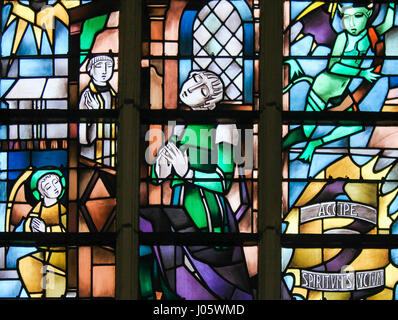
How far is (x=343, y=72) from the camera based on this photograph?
28.1ft

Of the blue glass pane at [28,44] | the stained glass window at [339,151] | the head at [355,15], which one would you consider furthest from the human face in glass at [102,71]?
the head at [355,15]

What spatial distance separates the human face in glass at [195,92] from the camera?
849 cm

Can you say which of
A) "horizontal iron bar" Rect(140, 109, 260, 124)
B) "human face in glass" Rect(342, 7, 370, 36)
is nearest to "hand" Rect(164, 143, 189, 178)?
"horizontal iron bar" Rect(140, 109, 260, 124)

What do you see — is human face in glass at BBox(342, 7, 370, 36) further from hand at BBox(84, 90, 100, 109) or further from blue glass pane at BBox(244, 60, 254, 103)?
hand at BBox(84, 90, 100, 109)

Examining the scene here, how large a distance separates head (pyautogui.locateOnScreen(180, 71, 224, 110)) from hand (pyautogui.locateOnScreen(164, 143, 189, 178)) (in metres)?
0.35

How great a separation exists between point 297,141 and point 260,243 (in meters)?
0.83

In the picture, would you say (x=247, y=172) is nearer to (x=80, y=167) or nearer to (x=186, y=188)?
(x=186, y=188)

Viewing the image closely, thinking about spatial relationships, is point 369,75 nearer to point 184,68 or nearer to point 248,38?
point 248,38

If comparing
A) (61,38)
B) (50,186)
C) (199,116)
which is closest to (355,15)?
(199,116)

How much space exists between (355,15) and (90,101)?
2.09 metres

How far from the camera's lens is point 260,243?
818cm

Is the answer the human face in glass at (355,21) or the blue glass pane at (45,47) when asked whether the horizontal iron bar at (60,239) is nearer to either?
the blue glass pane at (45,47)

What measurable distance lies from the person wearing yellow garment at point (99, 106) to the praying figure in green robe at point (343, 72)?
128cm

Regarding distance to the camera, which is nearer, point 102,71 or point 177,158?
point 177,158
